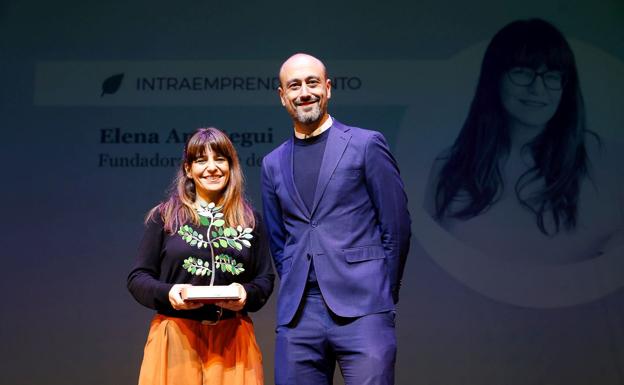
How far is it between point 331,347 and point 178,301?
51 centimetres

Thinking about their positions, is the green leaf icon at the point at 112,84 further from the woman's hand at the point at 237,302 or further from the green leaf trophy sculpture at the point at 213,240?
the woman's hand at the point at 237,302

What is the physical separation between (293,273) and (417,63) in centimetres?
262

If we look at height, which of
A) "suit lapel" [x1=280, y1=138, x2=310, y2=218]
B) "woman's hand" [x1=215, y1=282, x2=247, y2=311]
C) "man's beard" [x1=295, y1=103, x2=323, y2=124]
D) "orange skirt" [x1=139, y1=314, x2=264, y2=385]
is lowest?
"orange skirt" [x1=139, y1=314, x2=264, y2=385]

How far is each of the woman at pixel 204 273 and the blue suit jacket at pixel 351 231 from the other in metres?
0.18

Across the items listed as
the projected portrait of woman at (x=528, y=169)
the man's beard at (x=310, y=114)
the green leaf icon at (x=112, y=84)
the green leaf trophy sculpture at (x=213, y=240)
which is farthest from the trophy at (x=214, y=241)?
the green leaf icon at (x=112, y=84)

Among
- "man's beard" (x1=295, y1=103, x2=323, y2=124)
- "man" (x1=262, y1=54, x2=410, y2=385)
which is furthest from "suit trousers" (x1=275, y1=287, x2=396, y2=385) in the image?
"man's beard" (x1=295, y1=103, x2=323, y2=124)

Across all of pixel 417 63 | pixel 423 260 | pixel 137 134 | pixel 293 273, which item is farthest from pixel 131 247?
pixel 293 273

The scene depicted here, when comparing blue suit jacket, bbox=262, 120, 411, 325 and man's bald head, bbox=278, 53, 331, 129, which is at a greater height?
man's bald head, bbox=278, 53, 331, 129

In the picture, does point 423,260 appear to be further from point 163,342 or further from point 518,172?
point 163,342

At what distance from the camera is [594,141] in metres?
4.59

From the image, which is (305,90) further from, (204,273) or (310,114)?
(204,273)

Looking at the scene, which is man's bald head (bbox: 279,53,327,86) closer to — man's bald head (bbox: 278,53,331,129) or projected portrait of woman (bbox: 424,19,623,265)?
man's bald head (bbox: 278,53,331,129)

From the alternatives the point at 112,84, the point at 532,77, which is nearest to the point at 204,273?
the point at 112,84

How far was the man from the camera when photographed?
226 cm
